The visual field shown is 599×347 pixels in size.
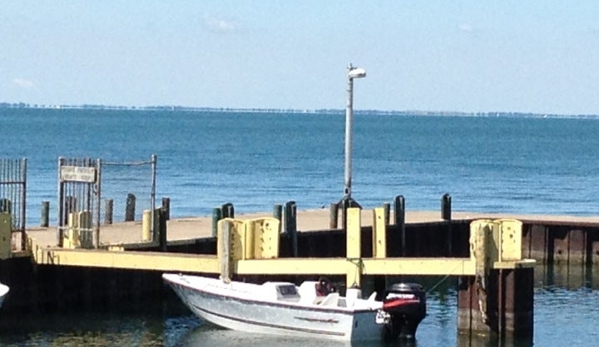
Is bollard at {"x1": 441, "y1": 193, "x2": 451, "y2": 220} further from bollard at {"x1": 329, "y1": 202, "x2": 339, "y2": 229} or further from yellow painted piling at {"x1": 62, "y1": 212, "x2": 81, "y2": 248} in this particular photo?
yellow painted piling at {"x1": 62, "y1": 212, "x2": 81, "y2": 248}

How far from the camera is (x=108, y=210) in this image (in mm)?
46469

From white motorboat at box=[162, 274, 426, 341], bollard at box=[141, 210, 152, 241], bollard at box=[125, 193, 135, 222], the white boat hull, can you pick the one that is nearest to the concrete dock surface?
bollard at box=[141, 210, 152, 241]

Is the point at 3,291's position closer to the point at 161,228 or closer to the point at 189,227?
the point at 161,228

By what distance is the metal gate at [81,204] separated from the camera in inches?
1571

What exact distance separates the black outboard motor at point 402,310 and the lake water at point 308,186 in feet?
2.52

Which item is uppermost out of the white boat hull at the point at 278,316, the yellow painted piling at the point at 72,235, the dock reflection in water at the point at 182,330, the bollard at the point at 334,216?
the bollard at the point at 334,216

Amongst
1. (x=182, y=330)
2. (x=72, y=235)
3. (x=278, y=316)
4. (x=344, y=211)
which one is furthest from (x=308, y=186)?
(x=278, y=316)

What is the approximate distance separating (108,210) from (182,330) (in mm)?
8527

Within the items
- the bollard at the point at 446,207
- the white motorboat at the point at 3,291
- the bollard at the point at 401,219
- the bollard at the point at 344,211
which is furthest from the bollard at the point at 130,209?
the white motorboat at the point at 3,291

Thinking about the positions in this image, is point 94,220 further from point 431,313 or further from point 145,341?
point 431,313

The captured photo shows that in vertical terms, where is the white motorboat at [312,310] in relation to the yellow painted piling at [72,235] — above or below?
below

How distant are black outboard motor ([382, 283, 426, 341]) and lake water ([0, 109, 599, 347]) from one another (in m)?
0.77

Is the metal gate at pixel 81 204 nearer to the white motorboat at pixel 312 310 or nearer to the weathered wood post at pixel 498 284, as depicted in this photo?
the white motorboat at pixel 312 310

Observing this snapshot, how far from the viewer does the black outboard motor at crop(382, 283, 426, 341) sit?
3584cm
